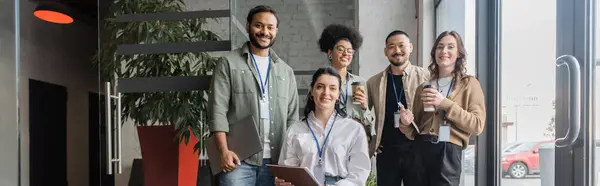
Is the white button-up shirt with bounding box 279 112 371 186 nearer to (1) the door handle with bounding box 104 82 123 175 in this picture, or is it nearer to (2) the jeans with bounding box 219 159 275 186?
(2) the jeans with bounding box 219 159 275 186

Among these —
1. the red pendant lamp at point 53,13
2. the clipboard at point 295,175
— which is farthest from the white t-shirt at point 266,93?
the red pendant lamp at point 53,13

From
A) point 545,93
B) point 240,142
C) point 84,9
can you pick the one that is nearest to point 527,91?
point 545,93

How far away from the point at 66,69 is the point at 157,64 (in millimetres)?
1110

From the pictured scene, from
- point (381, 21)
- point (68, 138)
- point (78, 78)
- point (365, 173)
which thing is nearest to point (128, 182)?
point (68, 138)

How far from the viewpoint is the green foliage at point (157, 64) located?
320 cm

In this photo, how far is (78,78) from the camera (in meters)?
4.02

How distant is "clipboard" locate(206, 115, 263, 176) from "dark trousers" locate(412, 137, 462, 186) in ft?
2.10

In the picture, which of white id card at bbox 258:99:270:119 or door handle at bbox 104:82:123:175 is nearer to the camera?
white id card at bbox 258:99:270:119

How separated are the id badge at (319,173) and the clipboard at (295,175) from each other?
0.33ft

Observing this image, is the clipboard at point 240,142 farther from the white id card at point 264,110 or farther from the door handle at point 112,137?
the door handle at point 112,137

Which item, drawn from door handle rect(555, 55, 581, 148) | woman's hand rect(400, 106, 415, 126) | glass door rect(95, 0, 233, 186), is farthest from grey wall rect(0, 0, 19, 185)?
door handle rect(555, 55, 581, 148)

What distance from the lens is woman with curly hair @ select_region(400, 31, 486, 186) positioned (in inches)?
69.4

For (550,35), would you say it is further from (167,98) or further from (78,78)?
(78,78)

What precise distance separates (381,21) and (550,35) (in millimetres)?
2118
